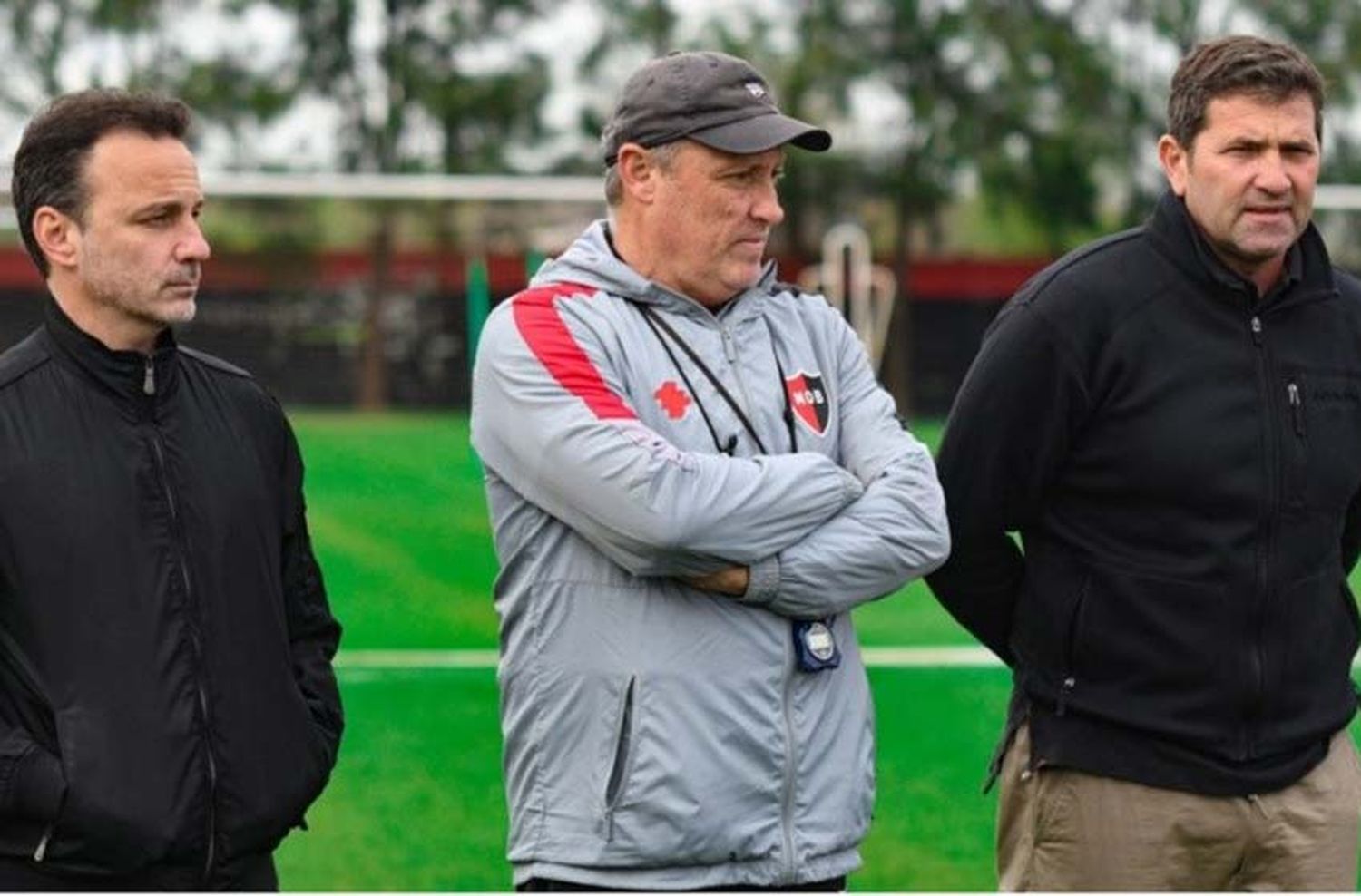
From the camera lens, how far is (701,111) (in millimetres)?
3889

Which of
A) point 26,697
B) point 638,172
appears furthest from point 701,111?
point 26,697

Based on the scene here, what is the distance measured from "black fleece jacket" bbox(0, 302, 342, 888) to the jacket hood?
1.96 ft

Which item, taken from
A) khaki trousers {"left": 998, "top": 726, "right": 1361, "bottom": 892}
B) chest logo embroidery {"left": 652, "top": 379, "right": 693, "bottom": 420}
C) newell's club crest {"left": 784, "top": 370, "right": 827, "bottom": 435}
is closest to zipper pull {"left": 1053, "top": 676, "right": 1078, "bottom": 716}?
khaki trousers {"left": 998, "top": 726, "right": 1361, "bottom": 892}

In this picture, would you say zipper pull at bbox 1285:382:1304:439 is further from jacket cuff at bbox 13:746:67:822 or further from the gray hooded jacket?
jacket cuff at bbox 13:746:67:822

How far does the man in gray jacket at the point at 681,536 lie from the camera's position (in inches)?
147

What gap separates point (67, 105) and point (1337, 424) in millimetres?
2113

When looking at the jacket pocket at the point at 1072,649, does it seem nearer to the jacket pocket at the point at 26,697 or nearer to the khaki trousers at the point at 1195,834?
the khaki trousers at the point at 1195,834

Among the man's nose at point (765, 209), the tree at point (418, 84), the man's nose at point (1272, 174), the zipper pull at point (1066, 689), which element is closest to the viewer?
the man's nose at point (765, 209)

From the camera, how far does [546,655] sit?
12.5 feet

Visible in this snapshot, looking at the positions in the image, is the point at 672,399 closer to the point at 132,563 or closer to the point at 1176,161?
the point at 132,563

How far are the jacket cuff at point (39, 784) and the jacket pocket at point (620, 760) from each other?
77 centimetres

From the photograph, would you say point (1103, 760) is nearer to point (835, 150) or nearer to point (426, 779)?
point (426, 779)

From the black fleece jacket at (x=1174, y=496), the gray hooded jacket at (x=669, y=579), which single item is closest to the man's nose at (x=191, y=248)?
the gray hooded jacket at (x=669, y=579)

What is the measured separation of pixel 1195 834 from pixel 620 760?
108 centimetres
